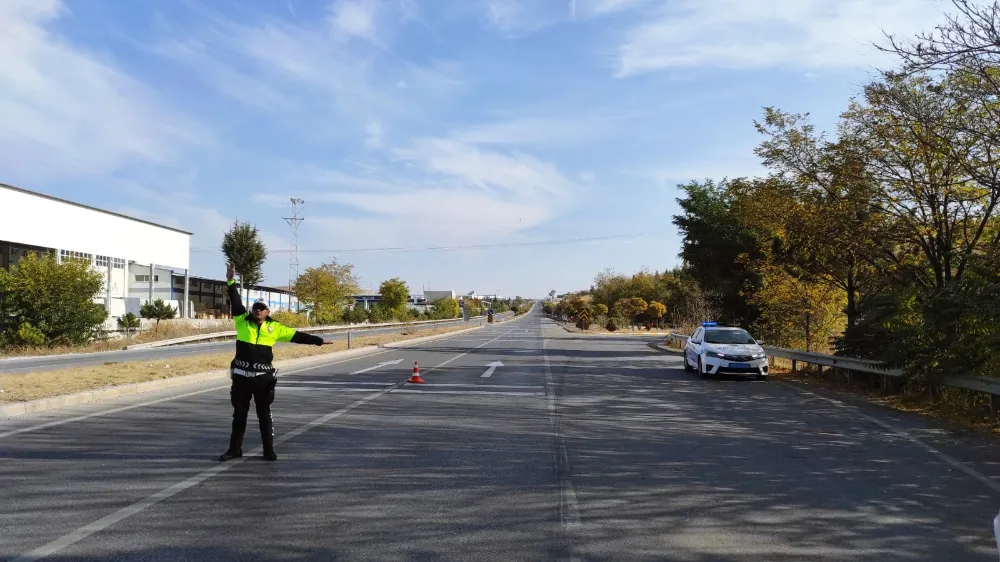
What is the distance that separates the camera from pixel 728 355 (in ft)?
63.3

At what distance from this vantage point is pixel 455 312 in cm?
12925

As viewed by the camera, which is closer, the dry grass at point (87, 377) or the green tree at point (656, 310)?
the dry grass at point (87, 377)

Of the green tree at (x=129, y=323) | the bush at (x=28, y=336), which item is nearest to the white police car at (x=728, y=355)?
the bush at (x=28, y=336)

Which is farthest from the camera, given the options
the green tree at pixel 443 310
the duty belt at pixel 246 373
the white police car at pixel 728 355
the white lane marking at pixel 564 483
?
the green tree at pixel 443 310

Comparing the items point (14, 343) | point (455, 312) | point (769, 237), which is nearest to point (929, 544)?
point (769, 237)

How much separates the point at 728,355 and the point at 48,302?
90.2 feet

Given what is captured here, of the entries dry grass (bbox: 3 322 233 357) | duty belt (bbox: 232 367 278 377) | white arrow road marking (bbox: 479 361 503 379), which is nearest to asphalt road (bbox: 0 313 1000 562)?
duty belt (bbox: 232 367 278 377)

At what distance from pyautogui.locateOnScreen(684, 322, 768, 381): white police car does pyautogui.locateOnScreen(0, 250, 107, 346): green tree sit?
25.8 metres

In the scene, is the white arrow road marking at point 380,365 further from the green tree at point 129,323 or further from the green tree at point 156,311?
the green tree at point 156,311

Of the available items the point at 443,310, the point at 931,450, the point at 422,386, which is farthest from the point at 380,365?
the point at 443,310

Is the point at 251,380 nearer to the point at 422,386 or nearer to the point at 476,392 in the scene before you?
the point at 476,392

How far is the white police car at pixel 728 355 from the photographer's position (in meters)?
19.1

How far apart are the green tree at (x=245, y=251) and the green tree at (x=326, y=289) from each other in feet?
13.6

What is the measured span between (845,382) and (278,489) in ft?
50.1
